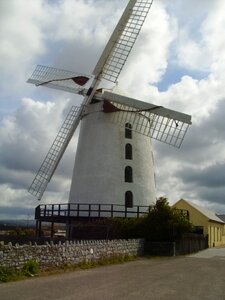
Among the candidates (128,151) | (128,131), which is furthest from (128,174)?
(128,131)

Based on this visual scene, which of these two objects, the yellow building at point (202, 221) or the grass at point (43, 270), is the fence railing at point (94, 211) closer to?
the grass at point (43, 270)

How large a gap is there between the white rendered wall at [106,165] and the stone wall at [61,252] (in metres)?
7.49

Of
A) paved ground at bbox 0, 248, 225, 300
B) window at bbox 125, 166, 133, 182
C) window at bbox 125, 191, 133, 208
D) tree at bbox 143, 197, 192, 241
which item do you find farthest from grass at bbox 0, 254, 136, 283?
window at bbox 125, 166, 133, 182

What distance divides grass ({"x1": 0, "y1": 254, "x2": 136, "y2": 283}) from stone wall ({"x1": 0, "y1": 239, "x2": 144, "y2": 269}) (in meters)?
0.15

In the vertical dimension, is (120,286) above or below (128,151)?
below

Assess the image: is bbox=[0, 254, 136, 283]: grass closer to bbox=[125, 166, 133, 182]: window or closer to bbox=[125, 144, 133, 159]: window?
bbox=[125, 166, 133, 182]: window

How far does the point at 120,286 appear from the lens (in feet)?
45.7

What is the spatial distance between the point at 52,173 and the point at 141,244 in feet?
33.2

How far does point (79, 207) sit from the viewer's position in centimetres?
3378

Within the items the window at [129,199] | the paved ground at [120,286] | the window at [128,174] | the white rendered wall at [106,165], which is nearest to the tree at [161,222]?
the window at [129,199]

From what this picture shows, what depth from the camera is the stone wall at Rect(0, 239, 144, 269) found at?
52.7 feet

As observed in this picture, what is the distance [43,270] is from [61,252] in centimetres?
157

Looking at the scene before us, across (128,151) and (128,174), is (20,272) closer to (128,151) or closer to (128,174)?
(128,174)

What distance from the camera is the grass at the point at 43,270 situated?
50.4 ft
